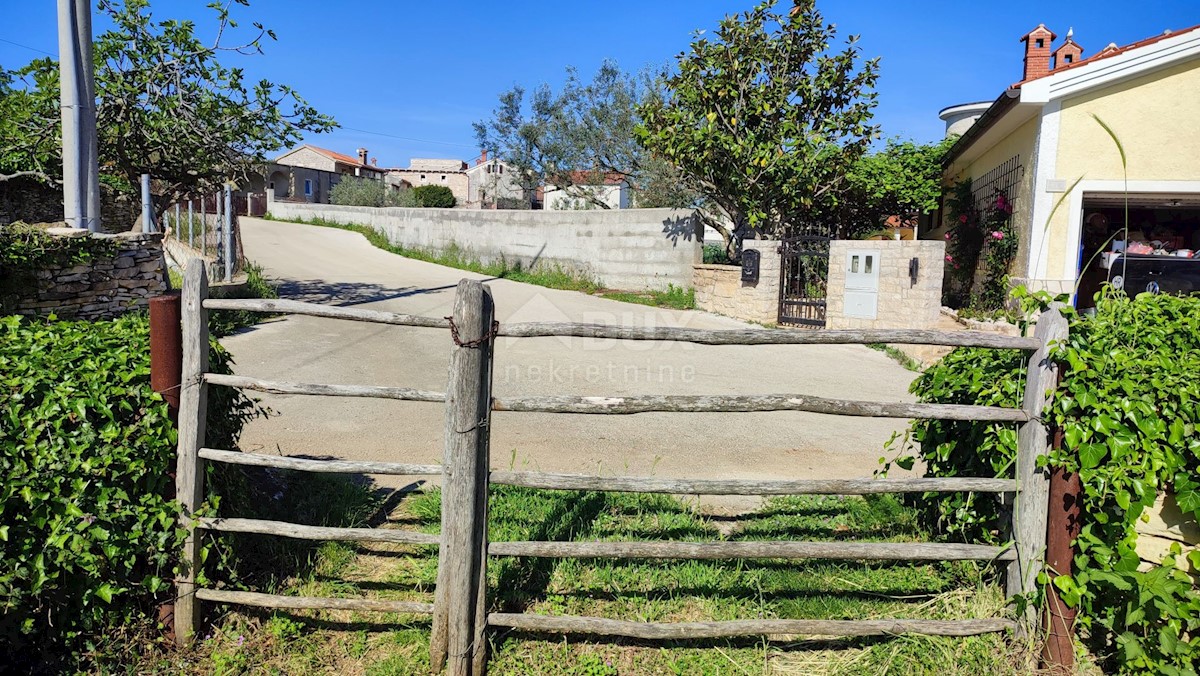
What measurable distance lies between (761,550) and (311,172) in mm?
58281

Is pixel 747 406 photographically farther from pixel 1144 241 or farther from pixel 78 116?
pixel 1144 241

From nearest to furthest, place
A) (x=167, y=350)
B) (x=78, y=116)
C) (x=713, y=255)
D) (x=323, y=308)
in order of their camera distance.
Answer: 1. (x=167, y=350)
2. (x=323, y=308)
3. (x=78, y=116)
4. (x=713, y=255)

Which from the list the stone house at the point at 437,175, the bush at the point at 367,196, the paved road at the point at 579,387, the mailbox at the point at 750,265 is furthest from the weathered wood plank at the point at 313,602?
the stone house at the point at 437,175

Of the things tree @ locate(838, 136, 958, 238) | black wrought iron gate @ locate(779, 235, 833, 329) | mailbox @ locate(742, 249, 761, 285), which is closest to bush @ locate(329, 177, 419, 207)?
tree @ locate(838, 136, 958, 238)

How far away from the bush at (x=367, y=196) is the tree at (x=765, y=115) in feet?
84.1

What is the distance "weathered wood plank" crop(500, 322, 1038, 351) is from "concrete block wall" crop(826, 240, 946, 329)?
808cm

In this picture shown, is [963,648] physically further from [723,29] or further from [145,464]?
[723,29]

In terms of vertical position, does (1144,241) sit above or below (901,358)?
above

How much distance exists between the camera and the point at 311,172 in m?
55.9

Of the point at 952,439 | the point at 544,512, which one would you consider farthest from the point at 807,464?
the point at 544,512

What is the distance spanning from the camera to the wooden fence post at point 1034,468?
3.12m

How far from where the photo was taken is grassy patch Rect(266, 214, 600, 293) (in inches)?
666

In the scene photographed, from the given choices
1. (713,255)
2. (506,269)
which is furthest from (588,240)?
(506,269)

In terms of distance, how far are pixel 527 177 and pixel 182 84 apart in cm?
1553
